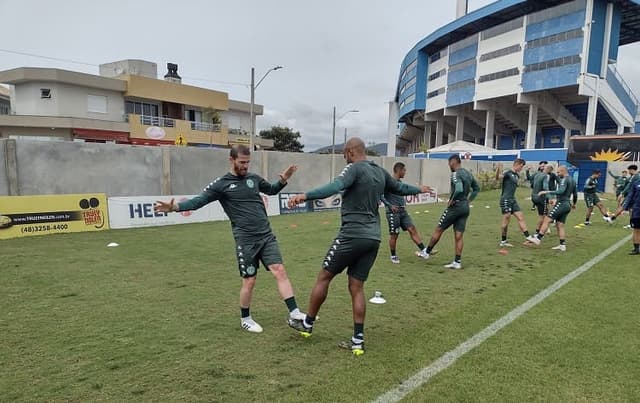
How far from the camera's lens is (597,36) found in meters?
41.4

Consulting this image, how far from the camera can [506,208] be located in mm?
9578

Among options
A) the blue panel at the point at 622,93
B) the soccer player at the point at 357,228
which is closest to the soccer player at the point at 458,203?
the soccer player at the point at 357,228

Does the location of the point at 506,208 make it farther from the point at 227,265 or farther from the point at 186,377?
the point at 186,377

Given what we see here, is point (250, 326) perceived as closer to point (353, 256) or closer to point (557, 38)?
point (353, 256)

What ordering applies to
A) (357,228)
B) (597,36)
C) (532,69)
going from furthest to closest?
(532,69), (597,36), (357,228)

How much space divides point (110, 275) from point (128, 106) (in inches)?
1197

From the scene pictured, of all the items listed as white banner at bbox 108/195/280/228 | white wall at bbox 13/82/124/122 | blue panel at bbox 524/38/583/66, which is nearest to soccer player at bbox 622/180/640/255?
white banner at bbox 108/195/280/228

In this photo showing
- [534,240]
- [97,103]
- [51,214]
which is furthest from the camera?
[97,103]

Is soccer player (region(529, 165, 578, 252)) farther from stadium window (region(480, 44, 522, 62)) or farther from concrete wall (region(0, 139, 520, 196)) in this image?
stadium window (region(480, 44, 522, 62))

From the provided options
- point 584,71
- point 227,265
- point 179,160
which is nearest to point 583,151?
point 584,71

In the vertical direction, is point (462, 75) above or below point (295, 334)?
above

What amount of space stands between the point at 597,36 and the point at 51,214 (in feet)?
161

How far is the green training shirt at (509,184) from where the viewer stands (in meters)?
9.25

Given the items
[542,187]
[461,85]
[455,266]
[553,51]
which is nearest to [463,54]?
[461,85]
